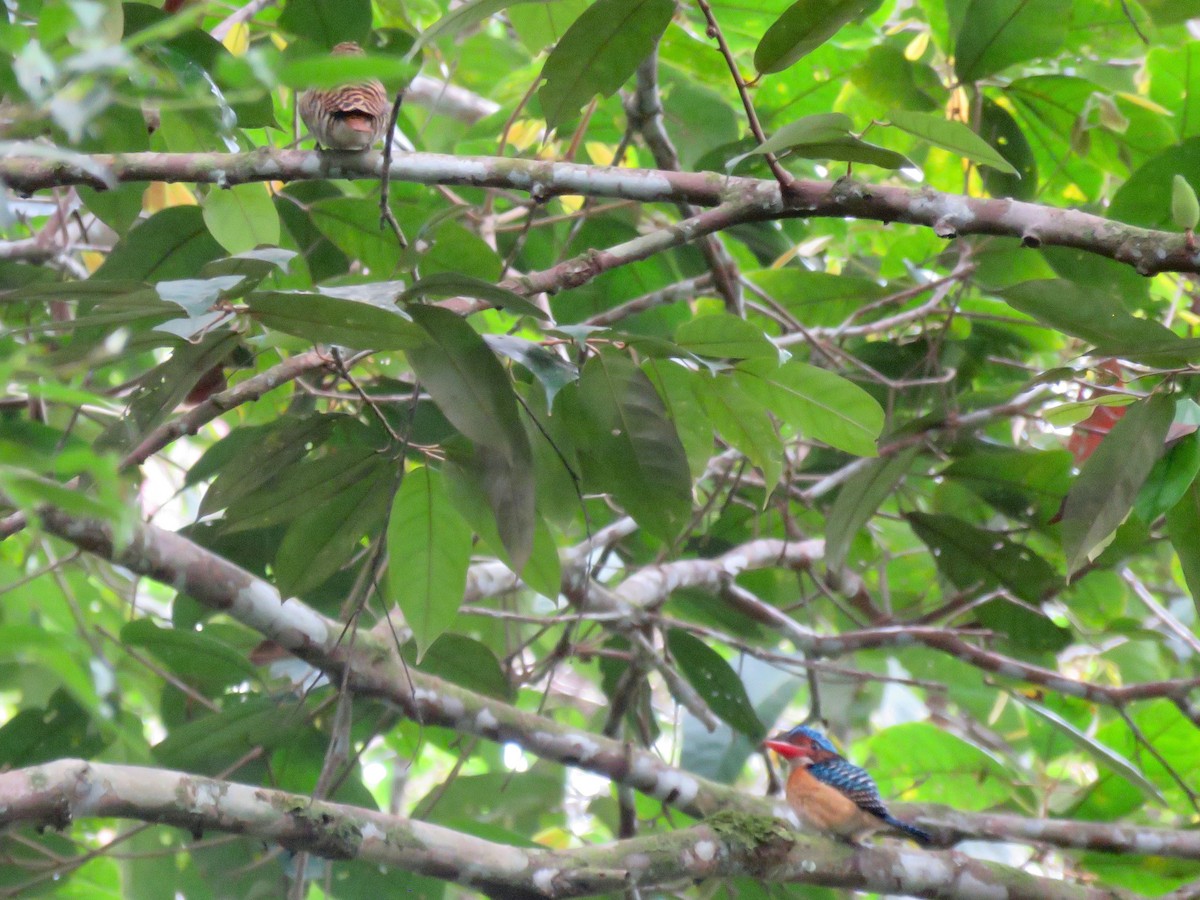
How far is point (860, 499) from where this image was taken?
209cm

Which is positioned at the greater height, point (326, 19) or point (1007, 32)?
point (326, 19)

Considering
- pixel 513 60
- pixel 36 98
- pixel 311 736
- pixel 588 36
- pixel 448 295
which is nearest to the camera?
pixel 36 98

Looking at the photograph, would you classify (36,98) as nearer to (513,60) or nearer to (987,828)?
(987,828)

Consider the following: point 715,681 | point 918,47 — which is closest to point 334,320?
point 715,681

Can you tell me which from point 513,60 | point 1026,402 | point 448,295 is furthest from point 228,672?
point 513,60

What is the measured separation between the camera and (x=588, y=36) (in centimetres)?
148

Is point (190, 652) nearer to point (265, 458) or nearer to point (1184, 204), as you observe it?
point (265, 458)

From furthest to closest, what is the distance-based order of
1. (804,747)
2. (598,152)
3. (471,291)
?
(598,152) < (804,747) < (471,291)

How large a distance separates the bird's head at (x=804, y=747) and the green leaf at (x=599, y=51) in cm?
158

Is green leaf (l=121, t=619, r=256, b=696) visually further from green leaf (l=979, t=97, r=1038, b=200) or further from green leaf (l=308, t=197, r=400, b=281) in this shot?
green leaf (l=979, t=97, r=1038, b=200)

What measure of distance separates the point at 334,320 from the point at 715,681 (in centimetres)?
153

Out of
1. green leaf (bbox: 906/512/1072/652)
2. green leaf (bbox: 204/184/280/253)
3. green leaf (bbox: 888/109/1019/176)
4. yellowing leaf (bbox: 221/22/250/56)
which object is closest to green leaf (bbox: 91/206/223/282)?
green leaf (bbox: 204/184/280/253)

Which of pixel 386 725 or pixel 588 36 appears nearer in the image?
pixel 588 36

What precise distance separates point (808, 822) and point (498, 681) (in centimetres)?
71
